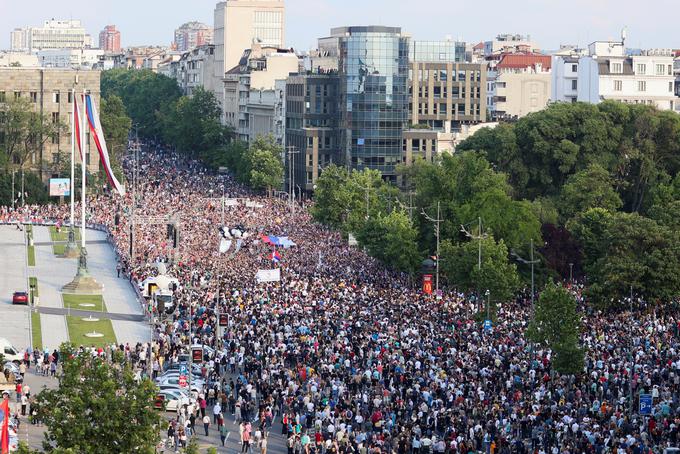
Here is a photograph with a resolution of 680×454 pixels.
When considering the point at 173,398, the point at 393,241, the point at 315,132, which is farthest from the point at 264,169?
the point at 173,398

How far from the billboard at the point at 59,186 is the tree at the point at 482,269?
54.3 meters

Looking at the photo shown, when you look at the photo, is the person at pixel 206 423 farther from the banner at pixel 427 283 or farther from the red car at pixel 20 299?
the red car at pixel 20 299

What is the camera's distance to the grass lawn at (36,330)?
70488 mm

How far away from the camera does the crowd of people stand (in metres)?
50.1

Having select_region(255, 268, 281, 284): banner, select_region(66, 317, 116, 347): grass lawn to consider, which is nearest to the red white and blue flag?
select_region(66, 317, 116, 347): grass lawn

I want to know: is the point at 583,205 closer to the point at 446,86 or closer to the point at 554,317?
the point at 554,317

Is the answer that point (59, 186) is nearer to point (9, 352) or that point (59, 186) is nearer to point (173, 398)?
point (9, 352)

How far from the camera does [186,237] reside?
10575 centimetres

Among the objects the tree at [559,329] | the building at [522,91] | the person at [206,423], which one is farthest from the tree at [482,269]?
the building at [522,91]

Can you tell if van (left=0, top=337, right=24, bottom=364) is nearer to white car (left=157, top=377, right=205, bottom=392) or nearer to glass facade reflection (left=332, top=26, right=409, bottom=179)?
white car (left=157, top=377, right=205, bottom=392)

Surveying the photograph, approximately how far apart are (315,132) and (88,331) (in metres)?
77.1

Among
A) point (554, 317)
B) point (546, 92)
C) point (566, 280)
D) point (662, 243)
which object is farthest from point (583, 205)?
point (546, 92)

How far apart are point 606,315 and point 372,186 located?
50.1 m

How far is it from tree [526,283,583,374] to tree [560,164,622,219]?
4092cm
